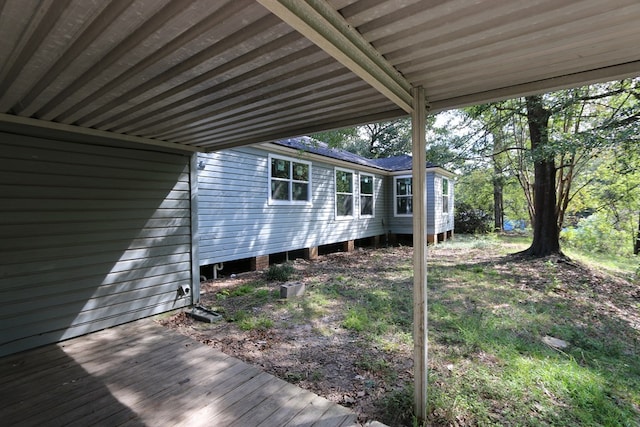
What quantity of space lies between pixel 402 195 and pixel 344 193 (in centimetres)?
344

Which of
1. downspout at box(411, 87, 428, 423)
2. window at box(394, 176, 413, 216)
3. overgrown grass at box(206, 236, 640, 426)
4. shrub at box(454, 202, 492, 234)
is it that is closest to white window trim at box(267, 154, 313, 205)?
overgrown grass at box(206, 236, 640, 426)

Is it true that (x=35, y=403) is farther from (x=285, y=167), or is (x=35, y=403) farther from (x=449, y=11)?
(x=285, y=167)

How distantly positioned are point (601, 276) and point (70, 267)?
31.0 feet

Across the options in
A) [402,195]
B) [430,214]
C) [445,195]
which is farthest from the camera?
[445,195]

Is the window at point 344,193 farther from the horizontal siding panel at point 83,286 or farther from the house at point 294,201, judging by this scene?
the horizontal siding panel at point 83,286

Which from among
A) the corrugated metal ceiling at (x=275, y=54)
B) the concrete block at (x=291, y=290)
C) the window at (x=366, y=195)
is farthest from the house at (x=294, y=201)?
the corrugated metal ceiling at (x=275, y=54)

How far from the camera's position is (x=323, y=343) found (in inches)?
137

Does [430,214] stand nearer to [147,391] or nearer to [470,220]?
[470,220]

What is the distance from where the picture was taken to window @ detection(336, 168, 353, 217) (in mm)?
10055

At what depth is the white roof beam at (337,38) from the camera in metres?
1.28

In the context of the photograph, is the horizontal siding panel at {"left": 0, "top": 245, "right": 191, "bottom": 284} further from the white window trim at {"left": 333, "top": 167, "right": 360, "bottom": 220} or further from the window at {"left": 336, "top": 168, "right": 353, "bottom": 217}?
the window at {"left": 336, "top": 168, "right": 353, "bottom": 217}

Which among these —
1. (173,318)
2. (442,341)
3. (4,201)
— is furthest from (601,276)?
(4,201)

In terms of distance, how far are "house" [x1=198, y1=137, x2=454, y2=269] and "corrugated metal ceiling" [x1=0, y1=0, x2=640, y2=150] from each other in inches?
140

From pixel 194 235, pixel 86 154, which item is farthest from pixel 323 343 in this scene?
pixel 86 154
